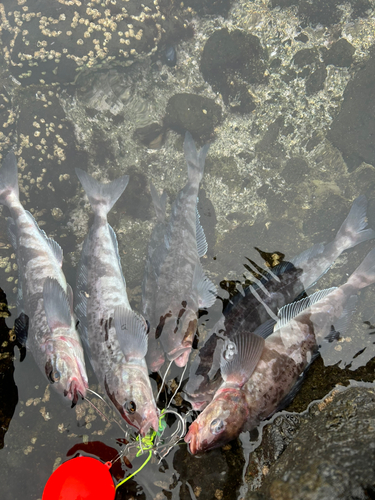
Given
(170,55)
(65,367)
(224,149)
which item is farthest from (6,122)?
(65,367)

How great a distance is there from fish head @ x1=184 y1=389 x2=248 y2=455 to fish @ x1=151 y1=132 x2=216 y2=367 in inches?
25.8

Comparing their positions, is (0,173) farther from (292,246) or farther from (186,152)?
(292,246)

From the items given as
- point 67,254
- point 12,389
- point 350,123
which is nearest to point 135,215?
point 67,254

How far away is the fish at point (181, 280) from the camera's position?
128 inches

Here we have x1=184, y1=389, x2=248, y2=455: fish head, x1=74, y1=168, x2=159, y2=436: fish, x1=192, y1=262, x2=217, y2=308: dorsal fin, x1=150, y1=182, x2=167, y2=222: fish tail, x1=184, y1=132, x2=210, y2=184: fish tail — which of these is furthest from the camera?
x1=150, y1=182, x2=167, y2=222: fish tail

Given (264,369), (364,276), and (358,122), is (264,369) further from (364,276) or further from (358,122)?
(358,122)

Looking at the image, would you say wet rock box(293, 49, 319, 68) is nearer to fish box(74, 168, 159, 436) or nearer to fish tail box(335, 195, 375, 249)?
fish tail box(335, 195, 375, 249)

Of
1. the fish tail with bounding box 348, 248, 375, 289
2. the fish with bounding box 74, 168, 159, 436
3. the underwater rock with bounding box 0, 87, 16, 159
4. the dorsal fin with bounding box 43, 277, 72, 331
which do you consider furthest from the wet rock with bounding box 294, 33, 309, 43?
the dorsal fin with bounding box 43, 277, 72, 331

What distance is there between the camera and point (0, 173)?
3.91 metres

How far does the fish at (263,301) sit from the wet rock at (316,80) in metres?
2.39

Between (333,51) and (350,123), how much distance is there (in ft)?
4.14

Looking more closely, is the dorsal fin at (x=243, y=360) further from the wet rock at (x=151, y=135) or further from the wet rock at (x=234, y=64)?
the wet rock at (x=234, y=64)

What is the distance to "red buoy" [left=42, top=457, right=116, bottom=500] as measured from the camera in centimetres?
230

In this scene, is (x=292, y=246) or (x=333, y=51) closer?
(x=292, y=246)
